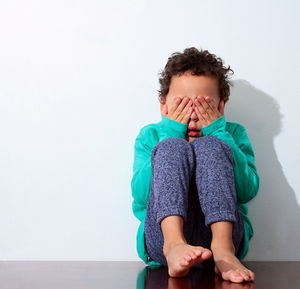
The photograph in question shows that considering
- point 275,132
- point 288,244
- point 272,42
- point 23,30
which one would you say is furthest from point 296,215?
point 23,30

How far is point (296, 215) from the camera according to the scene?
4.63 ft

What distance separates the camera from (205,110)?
1.23 meters

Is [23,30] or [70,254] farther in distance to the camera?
[23,30]

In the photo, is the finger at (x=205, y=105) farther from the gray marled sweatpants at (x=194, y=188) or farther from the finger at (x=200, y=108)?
the gray marled sweatpants at (x=194, y=188)

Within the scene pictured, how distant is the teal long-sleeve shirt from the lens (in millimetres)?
1164

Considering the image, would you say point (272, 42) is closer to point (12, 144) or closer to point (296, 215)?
point (296, 215)

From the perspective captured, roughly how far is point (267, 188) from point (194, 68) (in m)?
0.44

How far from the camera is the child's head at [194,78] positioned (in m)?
1.25

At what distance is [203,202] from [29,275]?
441mm

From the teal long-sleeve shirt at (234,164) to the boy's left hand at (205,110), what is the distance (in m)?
0.01

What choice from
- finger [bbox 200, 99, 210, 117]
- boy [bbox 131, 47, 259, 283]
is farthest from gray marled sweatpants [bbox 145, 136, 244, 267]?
finger [bbox 200, 99, 210, 117]

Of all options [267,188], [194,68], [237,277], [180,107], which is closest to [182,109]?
[180,107]

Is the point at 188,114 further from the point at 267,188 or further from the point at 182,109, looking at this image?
the point at 267,188

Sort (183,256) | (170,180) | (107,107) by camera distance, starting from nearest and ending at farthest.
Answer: (183,256) → (170,180) → (107,107)
